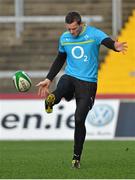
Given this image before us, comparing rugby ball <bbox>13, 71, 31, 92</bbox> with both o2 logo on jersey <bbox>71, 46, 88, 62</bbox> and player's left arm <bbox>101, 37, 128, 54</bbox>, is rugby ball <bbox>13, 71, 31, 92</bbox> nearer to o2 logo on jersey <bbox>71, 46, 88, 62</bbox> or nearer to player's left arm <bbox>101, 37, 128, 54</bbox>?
o2 logo on jersey <bbox>71, 46, 88, 62</bbox>

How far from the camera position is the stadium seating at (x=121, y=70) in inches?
933

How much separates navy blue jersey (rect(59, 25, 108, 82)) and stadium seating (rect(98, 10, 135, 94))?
40.0 ft

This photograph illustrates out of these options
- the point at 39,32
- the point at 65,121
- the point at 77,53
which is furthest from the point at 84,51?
the point at 39,32

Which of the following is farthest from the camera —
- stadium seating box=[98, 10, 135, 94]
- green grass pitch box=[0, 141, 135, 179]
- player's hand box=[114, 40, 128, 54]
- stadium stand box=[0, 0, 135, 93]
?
stadium stand box=[0, 0, 135, 93]

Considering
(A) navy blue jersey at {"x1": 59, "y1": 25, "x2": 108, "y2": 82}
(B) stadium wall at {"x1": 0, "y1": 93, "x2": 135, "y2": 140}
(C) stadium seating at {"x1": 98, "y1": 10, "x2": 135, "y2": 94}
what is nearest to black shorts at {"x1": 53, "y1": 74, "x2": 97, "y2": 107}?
(A) navy blue jersey at {"x1": 59, "y1": 25, "x2": 108, "y2": 82}

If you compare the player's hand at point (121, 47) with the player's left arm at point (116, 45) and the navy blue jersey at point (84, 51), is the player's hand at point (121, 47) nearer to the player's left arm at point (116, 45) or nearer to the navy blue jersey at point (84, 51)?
the player's left arm at point (116, 45)

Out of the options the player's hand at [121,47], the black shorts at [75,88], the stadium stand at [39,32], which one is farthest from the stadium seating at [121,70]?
the player's hand at [121,47]

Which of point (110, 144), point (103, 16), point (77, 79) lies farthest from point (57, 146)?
point (103, 16)

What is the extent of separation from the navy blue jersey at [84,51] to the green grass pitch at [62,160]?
126cm

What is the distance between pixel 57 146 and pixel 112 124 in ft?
8.30

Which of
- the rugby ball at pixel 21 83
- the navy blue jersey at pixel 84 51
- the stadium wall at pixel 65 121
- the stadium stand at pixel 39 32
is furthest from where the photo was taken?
the stadium stand at pixel 39 32

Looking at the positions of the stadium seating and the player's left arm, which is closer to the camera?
the player's left arm

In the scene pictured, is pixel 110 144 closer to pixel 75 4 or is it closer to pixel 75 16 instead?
pixel 75 16

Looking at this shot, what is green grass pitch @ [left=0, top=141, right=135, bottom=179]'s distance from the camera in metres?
10.0
